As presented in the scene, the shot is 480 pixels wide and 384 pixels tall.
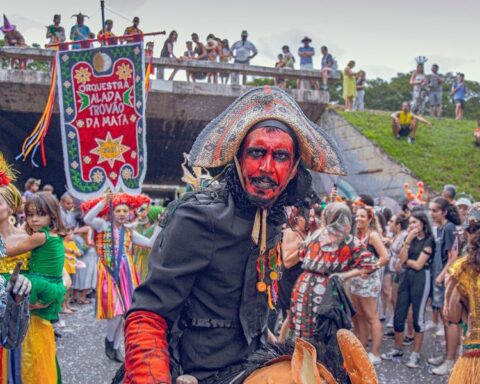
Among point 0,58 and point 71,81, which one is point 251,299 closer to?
point 71,81

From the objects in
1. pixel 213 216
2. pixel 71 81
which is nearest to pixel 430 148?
pixel 71 81

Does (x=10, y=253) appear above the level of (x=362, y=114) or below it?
below

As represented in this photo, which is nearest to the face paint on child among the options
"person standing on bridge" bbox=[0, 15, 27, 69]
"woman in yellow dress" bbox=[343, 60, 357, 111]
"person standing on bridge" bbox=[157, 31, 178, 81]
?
"person standing on bridge" bbox=[0, 15, 27, 69]

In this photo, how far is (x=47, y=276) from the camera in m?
4.09

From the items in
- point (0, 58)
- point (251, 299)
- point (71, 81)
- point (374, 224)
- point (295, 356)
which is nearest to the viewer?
point (295, 356)

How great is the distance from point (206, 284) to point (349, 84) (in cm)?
1668

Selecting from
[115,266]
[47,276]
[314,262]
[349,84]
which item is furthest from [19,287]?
[349,84]

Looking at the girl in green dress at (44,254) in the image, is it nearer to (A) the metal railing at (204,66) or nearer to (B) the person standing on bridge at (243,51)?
(A) the metal railing at (204,66)

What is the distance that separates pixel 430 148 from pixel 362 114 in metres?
2.31

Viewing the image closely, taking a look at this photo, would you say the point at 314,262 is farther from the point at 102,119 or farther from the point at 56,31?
the point at 56,31

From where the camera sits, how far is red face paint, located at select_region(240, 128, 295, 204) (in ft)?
6.93

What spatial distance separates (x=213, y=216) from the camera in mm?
2051

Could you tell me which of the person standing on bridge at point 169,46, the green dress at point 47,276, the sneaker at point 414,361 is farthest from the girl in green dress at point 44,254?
the person standing on bridge at point 169,46

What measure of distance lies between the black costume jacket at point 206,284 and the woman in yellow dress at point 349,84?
1614cm
